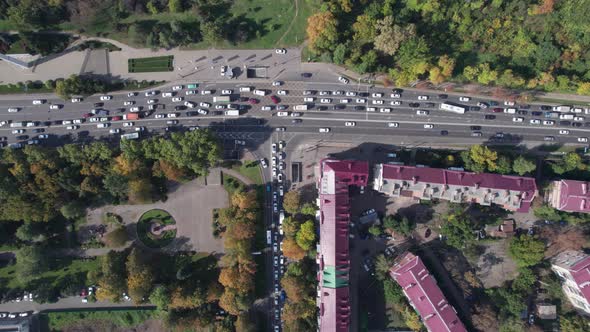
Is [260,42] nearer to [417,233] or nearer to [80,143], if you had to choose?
[80,143]

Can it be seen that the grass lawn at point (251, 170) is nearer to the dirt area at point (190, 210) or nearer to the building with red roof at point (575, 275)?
the dirt area at point (190, 210)

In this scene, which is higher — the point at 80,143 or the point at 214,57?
the point at 214,57

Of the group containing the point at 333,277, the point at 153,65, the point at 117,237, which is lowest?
the point at 333,277

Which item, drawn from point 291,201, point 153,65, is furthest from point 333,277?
point 153,65

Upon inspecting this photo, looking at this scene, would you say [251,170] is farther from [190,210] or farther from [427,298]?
[427,298]

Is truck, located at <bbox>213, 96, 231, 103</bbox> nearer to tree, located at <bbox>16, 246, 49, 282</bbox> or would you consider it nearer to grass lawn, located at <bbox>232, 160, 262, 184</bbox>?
grass lawn, located at <bbox>232, 160, 262, 184</bbox>

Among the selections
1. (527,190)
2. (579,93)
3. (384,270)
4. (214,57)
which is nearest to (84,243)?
(214,57)
